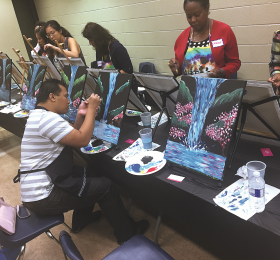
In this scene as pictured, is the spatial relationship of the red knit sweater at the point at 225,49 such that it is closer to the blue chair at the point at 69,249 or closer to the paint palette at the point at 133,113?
the paint palette at the point at 133,113

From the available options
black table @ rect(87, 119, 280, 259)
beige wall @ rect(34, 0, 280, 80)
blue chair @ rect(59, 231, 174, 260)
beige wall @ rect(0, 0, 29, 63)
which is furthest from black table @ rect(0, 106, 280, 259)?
beige wall @ rect(0, 0, 29, 63)

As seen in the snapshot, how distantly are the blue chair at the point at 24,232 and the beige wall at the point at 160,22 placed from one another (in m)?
2.62

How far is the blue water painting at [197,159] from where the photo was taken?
108 cm

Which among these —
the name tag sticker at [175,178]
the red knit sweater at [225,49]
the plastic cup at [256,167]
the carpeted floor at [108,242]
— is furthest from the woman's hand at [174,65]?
the carpeted floor at [108,242]

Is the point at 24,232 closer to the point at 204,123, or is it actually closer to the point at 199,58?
the point at 204,123

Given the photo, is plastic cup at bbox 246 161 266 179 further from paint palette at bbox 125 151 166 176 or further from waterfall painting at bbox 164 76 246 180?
paint palette at bbox 125 151 166 176

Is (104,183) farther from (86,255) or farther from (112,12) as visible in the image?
(112,12)

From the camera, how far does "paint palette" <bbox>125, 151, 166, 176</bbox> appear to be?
1.27 m

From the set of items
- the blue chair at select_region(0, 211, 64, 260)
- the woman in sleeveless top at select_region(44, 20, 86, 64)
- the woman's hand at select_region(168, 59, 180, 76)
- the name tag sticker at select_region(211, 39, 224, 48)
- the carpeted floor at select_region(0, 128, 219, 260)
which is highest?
the woman in sleeveless top at select_region(44, 20, 86, 64)

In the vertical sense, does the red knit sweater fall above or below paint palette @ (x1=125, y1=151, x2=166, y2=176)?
above

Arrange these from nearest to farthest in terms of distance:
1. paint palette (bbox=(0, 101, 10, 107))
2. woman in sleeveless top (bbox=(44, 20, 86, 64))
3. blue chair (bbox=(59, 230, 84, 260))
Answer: blue chair (bbox=(59, 230, 84, 260)) → woman in sleeveless top (bbox=(44, 20, 86, 64)) → paint palette (bbox=(0, 101, 10, 107))

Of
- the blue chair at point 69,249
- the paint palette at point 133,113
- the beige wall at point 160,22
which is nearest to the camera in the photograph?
the blue chair at point 69,249

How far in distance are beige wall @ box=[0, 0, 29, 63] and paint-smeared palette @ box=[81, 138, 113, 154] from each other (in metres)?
4.79

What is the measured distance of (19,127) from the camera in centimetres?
288
